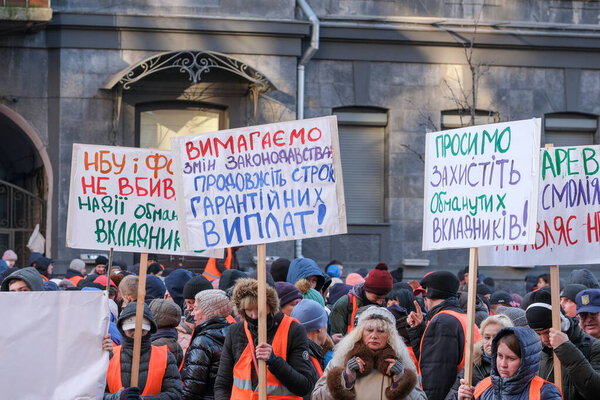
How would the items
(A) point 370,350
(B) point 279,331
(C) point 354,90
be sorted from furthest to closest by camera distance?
(C) point 354,90
(B) point 279,331
(A) point 370,350

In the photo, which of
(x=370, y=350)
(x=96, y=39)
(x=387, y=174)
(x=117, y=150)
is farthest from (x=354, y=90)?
(x=370, y=350)

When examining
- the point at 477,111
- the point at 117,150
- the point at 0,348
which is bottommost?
the point at 0,348

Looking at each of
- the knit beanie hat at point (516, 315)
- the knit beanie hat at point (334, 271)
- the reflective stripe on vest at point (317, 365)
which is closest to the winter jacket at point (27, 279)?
the reflective stripe on vest at point (317, 365)

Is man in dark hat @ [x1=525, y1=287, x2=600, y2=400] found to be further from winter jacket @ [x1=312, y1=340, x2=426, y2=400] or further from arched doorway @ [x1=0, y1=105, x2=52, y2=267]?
arched doorway @ [x1=0, y1=105, x2=52, y2=267]

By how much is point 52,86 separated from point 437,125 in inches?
260

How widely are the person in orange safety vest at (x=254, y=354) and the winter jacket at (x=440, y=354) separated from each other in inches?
35.2

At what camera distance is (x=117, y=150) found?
7770 millimetres

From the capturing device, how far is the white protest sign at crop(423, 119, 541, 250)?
6.53 metres

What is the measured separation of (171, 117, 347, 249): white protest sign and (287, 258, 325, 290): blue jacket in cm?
230

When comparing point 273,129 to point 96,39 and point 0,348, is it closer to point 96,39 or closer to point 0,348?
point 0,348

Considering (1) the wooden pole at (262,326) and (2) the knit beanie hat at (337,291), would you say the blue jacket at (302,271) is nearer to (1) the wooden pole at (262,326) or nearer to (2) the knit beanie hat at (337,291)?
(2) the knit beanie hat at (337,291)

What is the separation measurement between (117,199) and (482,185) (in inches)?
105

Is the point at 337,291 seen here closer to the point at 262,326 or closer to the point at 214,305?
the point at 214,305

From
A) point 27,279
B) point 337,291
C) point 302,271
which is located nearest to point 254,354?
point 27,279
